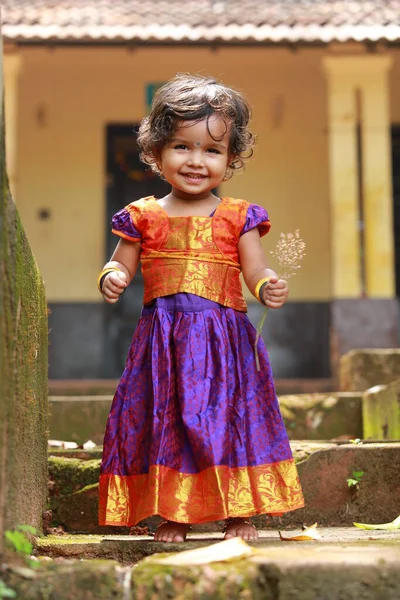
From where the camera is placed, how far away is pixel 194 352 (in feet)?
9.45

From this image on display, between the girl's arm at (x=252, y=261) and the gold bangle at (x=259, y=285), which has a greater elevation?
the girl's arm at (x=252, y=261)

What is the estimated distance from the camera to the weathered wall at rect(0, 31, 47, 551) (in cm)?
228

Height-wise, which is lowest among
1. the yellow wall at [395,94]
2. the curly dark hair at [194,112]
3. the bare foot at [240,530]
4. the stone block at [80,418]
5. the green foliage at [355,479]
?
the bare foot at [240,530]

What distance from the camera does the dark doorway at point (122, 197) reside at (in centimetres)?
963

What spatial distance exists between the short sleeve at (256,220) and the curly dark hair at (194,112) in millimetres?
205

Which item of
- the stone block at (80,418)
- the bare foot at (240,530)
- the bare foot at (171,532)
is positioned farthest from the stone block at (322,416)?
the bare foot at (171,532)

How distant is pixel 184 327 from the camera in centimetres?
293

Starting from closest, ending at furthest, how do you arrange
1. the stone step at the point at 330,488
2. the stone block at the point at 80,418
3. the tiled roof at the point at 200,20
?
the stone step at the point at 330,488 < the stone block at the point at 80,418 < the tiled roof at the point at 200,20

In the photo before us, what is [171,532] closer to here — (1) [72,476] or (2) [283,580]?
(2) [283,580]

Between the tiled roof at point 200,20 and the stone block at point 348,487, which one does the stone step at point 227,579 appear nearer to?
the stone block at point 348,487

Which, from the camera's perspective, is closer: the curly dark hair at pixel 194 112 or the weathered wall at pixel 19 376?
the weathered wall at pixel 19 376

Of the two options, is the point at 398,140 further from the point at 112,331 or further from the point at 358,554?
the point at 358,554

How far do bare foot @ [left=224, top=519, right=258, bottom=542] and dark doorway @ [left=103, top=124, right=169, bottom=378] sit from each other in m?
6.74

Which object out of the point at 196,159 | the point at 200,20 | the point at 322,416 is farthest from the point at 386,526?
the point at 200,20
